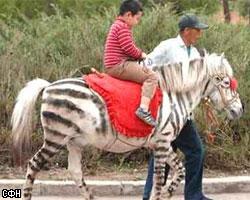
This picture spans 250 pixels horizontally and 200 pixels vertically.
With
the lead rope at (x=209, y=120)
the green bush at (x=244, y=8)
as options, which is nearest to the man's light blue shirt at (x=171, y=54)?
the lead rope at (x=209, y=120)

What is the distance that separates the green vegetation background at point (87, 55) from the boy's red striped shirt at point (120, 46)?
8.03 feet

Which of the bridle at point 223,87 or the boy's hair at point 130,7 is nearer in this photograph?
the boy's hair at point 130,7

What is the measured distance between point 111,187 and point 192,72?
1.94 meters

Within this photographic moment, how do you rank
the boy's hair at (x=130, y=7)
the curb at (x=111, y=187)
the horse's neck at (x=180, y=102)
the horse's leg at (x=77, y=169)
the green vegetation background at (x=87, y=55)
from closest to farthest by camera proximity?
the boy's hair at (x=130, y=7), the horse's neck at (x=180, y=102), the horse's leg at (x=77, y=169), the curb at (x=111, y=187), the green vegetation background at (x=87, y=55)

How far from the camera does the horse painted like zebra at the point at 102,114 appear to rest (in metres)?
6.35

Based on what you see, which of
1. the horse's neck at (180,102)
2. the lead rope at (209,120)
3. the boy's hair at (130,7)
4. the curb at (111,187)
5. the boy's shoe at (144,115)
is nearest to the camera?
the boy's shoe at (144,115)

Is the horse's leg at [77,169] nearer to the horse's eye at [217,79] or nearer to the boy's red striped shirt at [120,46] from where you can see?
the boy's red striped shirt at [120,46]

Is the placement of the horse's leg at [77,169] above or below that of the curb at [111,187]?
above

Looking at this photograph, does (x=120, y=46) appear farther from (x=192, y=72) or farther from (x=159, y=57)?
(x=192, y=72)

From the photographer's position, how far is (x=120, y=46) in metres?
6.40

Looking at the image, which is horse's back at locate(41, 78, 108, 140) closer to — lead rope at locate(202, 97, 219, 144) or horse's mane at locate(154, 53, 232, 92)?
horse's mane at locate(154, 53, 232, 92)

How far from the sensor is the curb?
779cm

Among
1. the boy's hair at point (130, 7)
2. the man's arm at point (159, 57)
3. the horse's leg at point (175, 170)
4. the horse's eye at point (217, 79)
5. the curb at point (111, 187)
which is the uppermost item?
the boy's hair at point (130, 7)

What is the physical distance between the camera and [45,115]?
641cm
